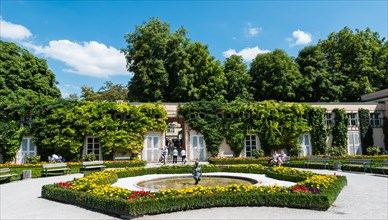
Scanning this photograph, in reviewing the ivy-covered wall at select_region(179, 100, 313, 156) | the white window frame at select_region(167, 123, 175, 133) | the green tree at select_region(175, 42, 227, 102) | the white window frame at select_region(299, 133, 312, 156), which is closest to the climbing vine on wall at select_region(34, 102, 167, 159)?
the ivy-covered wall at select_region(179, 100, 313, 156)

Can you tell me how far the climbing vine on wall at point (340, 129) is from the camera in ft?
99.9

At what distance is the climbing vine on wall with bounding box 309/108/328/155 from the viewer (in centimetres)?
2992

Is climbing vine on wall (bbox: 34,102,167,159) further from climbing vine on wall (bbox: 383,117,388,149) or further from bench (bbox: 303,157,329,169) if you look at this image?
climbing vine on wall (bbox: 383,117,388,149)

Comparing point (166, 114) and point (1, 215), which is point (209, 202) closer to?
point (1, 215)

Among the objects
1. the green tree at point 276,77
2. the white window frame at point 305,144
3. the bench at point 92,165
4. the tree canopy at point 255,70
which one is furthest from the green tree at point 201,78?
the bench at point 92,165

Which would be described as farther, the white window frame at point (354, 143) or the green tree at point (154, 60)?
the green tree at point (154, 60)

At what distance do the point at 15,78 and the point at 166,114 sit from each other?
57.4 ft

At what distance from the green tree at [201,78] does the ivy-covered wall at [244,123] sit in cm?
583

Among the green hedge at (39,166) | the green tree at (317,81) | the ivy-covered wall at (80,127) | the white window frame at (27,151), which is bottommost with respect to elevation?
the green hedge at (39,166)

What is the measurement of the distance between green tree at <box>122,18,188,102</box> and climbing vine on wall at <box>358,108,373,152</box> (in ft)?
69.0

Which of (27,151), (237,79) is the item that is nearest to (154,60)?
(237,79)

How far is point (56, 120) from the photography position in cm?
2634

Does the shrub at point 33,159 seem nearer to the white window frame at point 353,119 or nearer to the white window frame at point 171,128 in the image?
the white window frame at point 353,119

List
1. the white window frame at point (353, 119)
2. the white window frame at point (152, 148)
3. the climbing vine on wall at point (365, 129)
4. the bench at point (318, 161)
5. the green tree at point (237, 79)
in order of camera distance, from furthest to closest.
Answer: the green tree at point (237, 79) → the white window frame at point (353, 119) → the climbing vine on wall at point (365, 129) → the white window frame at point (152, 148) → the bench at point (318, 161)
